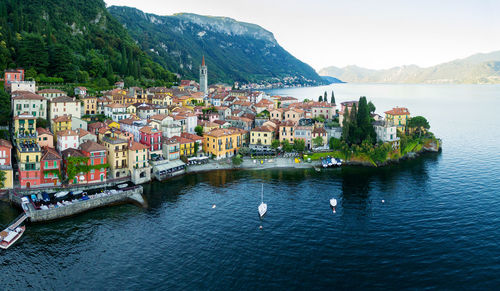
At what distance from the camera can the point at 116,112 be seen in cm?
8312

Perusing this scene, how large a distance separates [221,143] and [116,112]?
25.7 m

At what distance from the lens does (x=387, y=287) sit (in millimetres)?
32562

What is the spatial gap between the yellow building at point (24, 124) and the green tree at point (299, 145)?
47832 mm

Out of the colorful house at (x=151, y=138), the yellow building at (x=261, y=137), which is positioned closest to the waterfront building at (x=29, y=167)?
the colorful house at (x=151, y=138)

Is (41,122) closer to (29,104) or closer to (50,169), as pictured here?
(29,104)

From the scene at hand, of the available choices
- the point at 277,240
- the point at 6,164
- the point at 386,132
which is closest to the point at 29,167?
the point at 6,164

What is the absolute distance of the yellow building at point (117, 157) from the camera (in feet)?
201

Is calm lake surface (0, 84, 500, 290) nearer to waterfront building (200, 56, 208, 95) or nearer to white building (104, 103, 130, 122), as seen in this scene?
white building (104, 103, 130, 122)

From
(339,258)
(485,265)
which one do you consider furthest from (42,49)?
(485,265)

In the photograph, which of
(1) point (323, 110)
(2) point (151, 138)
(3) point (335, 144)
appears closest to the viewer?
(2) point (151, 138)

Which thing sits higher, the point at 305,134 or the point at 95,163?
the point at 305,134

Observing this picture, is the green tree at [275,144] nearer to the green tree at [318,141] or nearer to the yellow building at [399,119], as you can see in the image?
the green tree at [318,141]

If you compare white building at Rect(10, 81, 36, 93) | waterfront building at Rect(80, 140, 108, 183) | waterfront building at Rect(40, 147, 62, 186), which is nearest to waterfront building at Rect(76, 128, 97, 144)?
waterfront building at Rect(80, 140, 108, 183)

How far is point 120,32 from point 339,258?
14952cm
